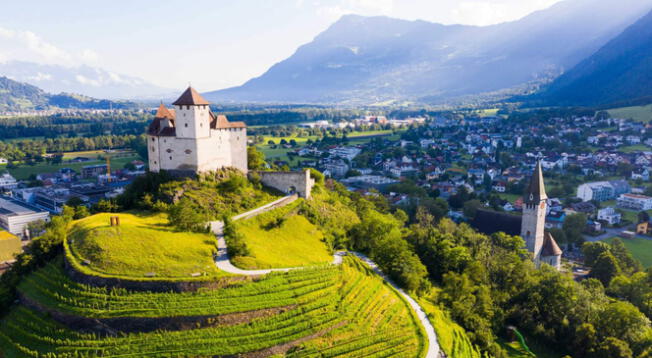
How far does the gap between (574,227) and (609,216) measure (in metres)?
12.6

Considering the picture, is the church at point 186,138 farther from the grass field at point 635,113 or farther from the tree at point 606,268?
the grass field at point 635,113

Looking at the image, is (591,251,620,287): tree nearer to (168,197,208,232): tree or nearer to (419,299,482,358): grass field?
(419,299,482,358): grass field

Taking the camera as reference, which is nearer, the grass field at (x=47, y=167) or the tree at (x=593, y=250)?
the tree at (x=593, y=250)

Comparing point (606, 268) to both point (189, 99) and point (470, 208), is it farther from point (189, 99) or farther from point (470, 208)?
point (189, 99)

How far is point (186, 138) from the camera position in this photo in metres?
43.8

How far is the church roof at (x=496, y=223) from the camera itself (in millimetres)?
58406

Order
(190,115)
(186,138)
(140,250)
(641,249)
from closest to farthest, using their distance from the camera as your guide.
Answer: (140,250), (190,115), (186,138), (641,249)

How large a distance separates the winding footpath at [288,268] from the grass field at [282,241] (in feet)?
2.05

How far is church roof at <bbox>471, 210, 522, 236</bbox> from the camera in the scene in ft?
192

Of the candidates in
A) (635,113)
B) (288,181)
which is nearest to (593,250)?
(288,181)

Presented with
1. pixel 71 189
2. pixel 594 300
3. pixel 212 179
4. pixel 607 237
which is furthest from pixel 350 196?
pixel 71 189

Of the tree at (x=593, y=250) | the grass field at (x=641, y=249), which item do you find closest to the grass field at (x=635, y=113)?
the grass field at (x=641, y=249)

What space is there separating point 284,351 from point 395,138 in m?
137

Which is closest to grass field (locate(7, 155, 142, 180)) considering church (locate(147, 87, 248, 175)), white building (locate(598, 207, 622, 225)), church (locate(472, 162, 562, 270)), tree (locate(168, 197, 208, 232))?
church (locate(147, 87, 248, 175))
